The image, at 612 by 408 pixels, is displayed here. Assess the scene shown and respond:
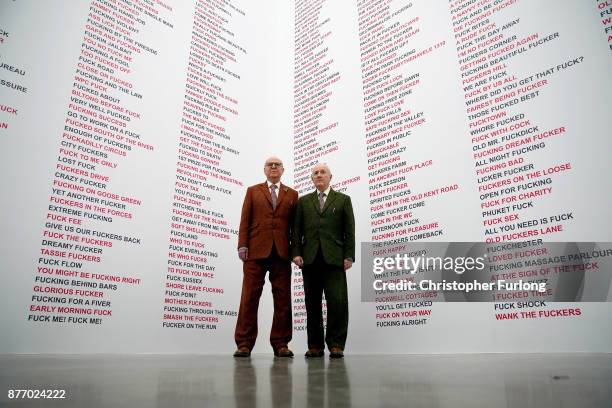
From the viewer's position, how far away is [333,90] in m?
4.50

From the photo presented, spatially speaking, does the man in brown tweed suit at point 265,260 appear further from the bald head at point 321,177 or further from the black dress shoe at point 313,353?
the bald head at point 321,177

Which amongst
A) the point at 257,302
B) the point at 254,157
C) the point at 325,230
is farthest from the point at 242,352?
the point at 254,157

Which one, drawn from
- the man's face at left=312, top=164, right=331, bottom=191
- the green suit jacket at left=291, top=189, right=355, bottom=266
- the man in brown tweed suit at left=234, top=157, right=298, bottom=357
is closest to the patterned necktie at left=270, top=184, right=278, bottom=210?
the man in brown tweed suit at left=234, top=157, right=298, bottom=357

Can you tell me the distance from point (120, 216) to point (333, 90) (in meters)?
2.61

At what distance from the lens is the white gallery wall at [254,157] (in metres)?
2.83

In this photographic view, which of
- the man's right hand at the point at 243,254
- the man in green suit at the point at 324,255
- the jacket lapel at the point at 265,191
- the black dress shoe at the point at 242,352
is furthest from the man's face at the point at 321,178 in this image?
the black dress shoe at the point at 242,352

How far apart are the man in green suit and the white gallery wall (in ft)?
2.77

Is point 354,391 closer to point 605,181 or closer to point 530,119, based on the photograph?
point 605,181

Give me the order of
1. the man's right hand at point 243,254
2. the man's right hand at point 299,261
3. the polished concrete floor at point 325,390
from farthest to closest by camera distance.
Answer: the man's right hand at point 243,254
the man's right hand at point 299,261
the polished concrete floor at point 325,390

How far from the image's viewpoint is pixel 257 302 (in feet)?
9.16

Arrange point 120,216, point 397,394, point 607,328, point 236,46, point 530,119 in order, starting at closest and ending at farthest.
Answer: point 397,394, point 607,328, point 530,119, point 120,216, point 236,46

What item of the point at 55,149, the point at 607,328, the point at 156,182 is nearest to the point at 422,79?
the point at 607,328

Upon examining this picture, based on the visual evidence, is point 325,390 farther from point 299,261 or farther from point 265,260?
point 265,260

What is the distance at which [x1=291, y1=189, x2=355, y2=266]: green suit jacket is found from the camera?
8.95 feet
